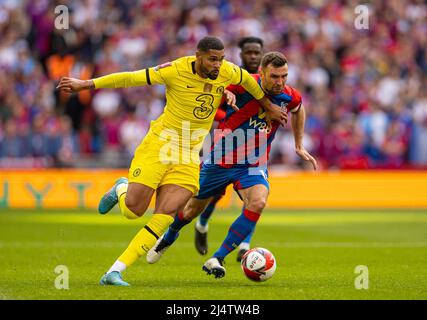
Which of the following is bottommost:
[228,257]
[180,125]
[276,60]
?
[228,257]

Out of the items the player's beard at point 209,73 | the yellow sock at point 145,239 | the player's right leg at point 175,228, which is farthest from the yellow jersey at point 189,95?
the player's right leg at point 175,228

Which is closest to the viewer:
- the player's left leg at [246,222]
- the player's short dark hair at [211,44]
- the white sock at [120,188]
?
the player's short dark hair at [211,44]

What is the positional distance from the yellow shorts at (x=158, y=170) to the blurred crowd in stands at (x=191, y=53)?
40.7 feet

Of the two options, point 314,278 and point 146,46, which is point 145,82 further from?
point 146,46

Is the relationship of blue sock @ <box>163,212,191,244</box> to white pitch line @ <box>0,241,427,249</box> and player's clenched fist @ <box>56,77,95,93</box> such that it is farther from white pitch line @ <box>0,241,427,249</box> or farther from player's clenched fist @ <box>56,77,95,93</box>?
white pitch line @ <box>0,241,427,249</box>

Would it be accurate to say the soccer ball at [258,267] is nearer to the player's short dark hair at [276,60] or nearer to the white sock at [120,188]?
the white sock at [120,188]

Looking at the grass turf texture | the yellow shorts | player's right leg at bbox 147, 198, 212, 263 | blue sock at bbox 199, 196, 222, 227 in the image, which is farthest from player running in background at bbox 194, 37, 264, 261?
the yellow shorts

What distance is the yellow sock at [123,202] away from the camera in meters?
10.5

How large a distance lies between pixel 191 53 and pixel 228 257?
39.0ft

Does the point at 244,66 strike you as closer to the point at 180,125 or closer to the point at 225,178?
the point at 225,178

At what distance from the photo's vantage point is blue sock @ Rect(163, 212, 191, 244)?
1163cm

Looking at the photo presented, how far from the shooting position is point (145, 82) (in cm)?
1027

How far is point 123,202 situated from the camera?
35.0 ft

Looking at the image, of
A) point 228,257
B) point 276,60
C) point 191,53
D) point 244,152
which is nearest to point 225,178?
point 244,152
